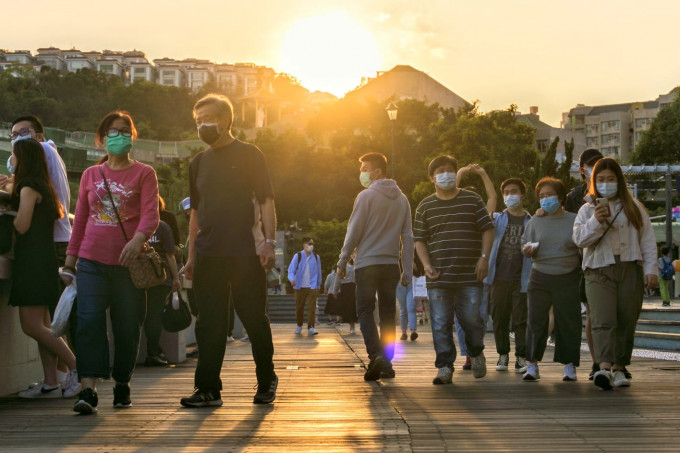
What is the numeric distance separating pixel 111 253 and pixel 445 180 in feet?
11.2

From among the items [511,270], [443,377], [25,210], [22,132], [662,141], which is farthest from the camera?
[662,141]

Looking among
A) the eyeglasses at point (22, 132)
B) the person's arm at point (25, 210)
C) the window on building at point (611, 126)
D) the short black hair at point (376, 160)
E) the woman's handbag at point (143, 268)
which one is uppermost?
the window on building at point (611, 126)

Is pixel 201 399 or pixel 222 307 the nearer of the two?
pixel 201 399

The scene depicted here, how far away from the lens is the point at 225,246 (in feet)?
23.5

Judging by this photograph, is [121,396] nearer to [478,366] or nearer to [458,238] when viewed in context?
[458,238]

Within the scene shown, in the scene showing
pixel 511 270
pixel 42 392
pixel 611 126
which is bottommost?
pixel 42 392

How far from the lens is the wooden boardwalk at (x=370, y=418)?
5.54m

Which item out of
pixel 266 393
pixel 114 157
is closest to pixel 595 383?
pixel 266 393

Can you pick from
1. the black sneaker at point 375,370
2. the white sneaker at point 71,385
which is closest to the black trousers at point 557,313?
the black sneaker at point 375,370

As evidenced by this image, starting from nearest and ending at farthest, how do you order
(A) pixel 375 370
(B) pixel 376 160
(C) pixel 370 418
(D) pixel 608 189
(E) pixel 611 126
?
(C) pixel 370 418
(D) pixel 608 189
(A) pixel 375 370
(B) pixel 376 160
(E) pixel 611 126

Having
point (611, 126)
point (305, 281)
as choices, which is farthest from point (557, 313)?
point (611, 126)

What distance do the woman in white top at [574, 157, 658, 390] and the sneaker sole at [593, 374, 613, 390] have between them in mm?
143

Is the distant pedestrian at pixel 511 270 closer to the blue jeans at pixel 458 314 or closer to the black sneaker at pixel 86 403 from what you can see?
the blue jeans at pixel 458 314

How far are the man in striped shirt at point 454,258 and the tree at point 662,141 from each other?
83258 millimetres
